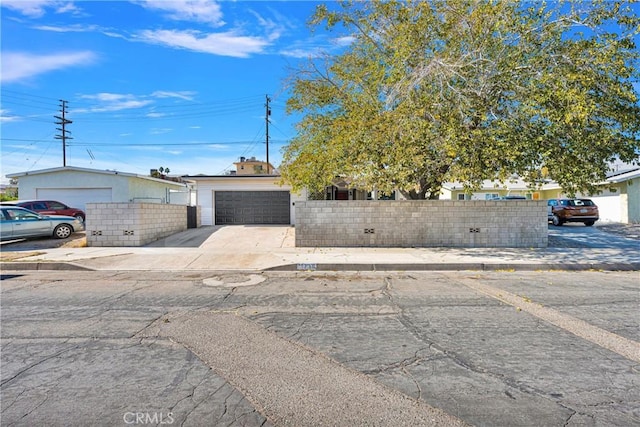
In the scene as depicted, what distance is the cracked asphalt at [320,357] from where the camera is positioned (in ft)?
9.45

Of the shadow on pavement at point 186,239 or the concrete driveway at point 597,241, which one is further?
the shadow on pavement at point 186,239

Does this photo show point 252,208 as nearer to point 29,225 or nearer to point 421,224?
point 29,225

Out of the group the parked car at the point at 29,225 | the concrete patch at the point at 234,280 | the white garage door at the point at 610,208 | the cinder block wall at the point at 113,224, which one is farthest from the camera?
the white garage door at the point at 610,208

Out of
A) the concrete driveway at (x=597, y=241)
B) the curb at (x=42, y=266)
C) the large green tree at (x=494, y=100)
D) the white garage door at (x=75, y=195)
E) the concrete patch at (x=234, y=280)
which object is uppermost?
the large green tree at (x=494, y=100)

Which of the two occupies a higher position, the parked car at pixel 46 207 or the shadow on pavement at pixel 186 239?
the parked car at pixel 46 207

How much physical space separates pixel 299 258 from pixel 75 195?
16.9 metres

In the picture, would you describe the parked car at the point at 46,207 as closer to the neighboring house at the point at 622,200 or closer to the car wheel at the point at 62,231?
the car wheel at the point at 62,231

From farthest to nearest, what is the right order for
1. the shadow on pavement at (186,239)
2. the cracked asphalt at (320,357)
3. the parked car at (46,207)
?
the parked car at (46,207) < the shadow on pavement at (186,239) < the cracked asphalt at (320,357)

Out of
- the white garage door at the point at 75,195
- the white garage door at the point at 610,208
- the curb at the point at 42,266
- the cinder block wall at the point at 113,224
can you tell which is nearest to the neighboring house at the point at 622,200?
the white garage door at the point at 610,208

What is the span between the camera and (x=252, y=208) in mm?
20062

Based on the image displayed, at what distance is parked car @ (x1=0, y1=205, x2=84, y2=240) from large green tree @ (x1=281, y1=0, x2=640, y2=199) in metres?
10.7

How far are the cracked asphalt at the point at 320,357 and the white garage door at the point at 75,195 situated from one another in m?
15.8

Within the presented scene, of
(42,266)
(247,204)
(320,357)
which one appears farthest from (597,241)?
(42,266)

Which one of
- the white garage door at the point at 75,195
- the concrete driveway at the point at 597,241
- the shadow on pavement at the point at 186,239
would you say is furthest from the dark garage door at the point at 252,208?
the concrete driveway at the point at 597,241
